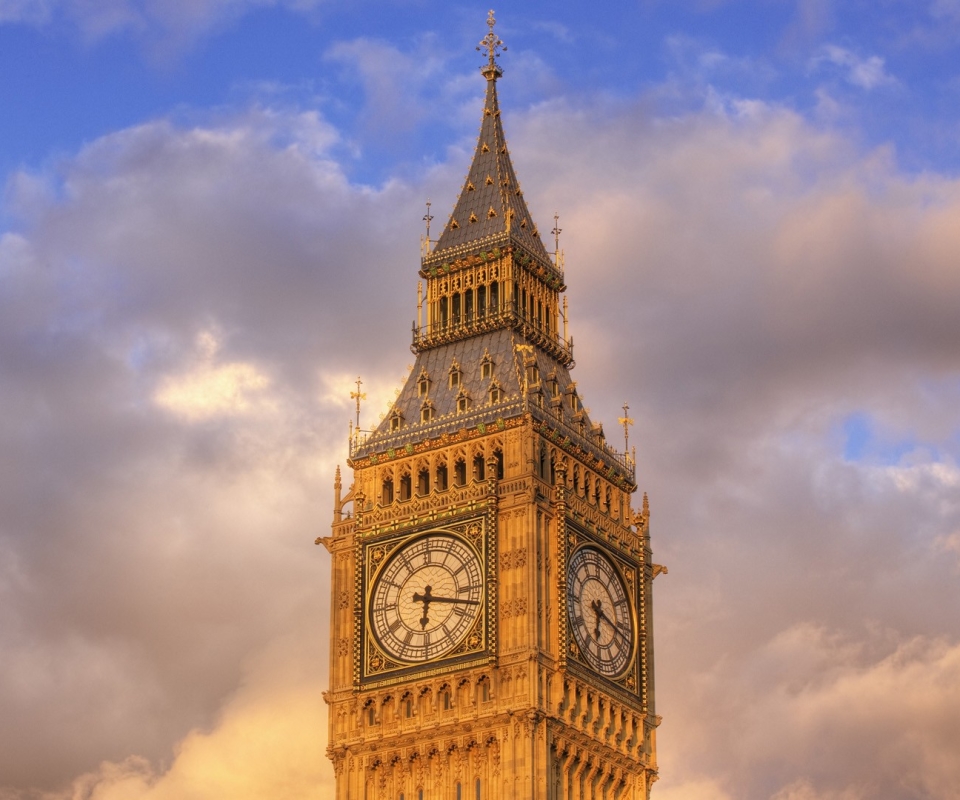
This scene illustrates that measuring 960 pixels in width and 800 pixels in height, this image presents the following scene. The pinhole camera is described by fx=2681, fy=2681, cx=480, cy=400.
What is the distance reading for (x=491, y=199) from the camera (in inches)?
5103

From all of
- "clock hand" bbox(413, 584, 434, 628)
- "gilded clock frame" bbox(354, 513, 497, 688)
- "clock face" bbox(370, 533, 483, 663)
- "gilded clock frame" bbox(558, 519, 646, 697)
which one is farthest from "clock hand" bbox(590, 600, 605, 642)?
"clock hand" bbox(413, 584, 434, 628)

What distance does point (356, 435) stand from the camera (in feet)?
407

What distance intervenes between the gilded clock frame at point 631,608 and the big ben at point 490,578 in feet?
0.29

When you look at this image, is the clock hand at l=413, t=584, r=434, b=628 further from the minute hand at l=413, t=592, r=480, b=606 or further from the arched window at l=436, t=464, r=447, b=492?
the arched window at l=436, t=464, r=447, b=492

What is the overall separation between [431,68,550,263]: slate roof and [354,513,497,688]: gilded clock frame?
52.3 ft

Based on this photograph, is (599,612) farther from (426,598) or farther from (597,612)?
(426,598)

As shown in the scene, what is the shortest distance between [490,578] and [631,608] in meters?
8.78

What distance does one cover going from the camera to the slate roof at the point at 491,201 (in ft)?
420

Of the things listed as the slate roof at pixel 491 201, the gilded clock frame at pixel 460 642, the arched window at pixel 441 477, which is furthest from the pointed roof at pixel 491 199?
the gilded clock frame at pixel 460 642

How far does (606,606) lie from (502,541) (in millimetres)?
6507

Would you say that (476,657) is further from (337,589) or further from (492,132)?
(492,132)

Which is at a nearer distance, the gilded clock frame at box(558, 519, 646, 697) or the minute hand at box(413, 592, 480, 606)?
the gilded clock frame at box(558, 519, 646, 697)

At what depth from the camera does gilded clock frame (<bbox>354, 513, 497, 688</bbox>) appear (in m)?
115

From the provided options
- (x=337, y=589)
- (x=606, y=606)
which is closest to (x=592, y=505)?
(x=606, y=606)
